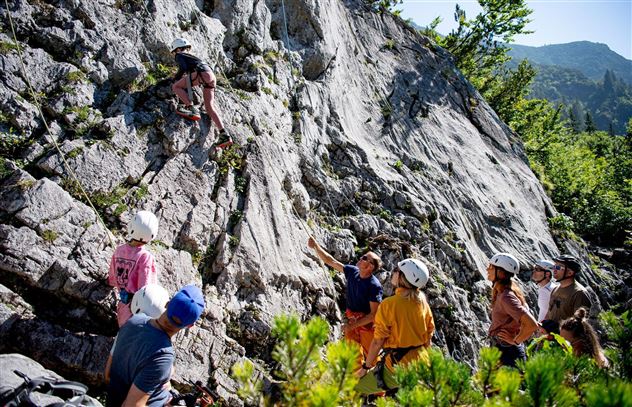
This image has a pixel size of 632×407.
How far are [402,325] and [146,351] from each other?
3.39 meters

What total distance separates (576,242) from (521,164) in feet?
15.2

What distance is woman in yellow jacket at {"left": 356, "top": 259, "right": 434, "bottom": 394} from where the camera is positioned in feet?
18.4

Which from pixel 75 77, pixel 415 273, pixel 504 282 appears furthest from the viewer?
pixel 75 77

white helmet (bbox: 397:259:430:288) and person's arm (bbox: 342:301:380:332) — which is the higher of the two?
white helmet (bbox: 397:259:430:288)

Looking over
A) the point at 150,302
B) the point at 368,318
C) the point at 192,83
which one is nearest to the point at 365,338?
the point at 368,318

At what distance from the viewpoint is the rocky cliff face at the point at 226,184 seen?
662 centimetres

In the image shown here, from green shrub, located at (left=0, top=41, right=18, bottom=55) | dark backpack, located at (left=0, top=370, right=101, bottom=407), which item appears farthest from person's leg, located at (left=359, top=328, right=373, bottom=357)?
green shrub, located at (left=0, top=41, right=18, bottom=55)

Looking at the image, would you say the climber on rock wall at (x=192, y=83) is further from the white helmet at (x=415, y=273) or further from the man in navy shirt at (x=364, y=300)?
the white helmet at (x=415, y=273)

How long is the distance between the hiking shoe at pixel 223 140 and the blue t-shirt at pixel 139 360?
5.88m

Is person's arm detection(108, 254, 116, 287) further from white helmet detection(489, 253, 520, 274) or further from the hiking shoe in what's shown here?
white helmet detection(489, 253, 520, 274)

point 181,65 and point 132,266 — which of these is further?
point 181,65

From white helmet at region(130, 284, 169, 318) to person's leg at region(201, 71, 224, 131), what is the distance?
555 centimetres

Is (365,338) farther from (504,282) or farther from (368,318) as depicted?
(504,282)

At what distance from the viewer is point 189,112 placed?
9453 millimetres
